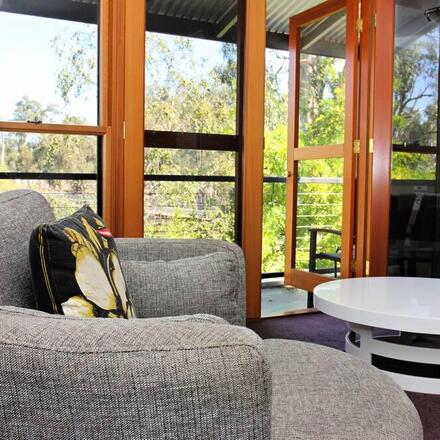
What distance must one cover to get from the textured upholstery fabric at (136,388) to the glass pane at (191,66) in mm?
2586

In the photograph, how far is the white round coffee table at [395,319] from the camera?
1980 mm

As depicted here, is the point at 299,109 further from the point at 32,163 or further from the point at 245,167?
the point at 32,163

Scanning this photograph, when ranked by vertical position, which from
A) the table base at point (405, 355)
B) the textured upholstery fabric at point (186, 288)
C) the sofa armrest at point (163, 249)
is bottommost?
the table base at point (405, 355)

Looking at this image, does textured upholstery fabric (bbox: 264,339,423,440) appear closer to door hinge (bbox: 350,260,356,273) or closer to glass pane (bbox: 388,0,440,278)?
glass pane (bbox: 388,0,440,278)

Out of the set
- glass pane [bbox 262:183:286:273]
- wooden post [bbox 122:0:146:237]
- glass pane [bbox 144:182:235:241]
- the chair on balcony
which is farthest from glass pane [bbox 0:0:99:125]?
glass pane [bbox 262:183:286:273]

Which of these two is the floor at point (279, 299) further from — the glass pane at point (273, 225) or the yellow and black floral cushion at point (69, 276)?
the yellow and black floral cushion at point (69, 276)

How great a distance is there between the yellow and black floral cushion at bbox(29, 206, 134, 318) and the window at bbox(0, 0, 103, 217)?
1816 millimetres

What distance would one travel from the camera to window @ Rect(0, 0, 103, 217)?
287cm

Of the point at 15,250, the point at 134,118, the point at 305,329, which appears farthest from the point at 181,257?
the point at 305,329

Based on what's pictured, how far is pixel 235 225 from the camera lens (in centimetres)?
354

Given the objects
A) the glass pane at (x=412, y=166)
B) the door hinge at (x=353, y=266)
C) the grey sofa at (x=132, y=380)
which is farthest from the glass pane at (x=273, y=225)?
the grey sofa at (x=132, y=380)

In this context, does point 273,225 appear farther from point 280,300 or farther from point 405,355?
point 405,355

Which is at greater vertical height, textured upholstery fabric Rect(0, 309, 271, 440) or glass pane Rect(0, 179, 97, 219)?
glass pane Rect(0, 179, 97, 219)

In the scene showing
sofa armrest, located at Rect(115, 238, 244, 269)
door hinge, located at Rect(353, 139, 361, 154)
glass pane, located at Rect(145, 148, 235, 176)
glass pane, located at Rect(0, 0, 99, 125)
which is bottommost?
sofa armrest, located at Rect(115, 238, 244, 269)
